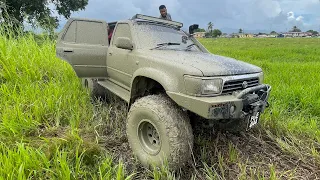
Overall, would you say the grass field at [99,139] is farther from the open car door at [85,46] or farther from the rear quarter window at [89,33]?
the rear quarter window at [89,33]

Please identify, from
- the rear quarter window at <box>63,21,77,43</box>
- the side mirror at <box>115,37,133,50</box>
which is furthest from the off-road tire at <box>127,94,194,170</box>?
the rear quarter window at <box>63,21,77,43</box>

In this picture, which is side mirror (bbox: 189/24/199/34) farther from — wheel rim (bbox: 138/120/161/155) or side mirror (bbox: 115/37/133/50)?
wheel rim (bbox: 138/120/161/155)

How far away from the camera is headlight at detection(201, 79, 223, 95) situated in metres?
2.47

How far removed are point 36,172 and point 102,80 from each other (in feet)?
7.27

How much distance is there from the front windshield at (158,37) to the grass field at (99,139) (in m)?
1.17

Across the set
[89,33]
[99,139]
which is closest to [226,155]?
[99,139]

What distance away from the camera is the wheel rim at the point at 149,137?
2.79m

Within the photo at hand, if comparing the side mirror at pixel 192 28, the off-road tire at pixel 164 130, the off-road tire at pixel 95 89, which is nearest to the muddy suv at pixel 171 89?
the off-road tire at pixel 164 130

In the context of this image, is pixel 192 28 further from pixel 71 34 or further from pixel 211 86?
pixel 211 86

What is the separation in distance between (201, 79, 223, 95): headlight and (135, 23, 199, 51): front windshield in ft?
3.89

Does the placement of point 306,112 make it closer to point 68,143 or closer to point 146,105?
point 146,105

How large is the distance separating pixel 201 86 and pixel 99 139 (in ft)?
4.94

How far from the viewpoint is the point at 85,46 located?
4273 mm

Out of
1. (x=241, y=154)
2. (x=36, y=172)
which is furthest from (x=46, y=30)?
(x=241, y=154)
